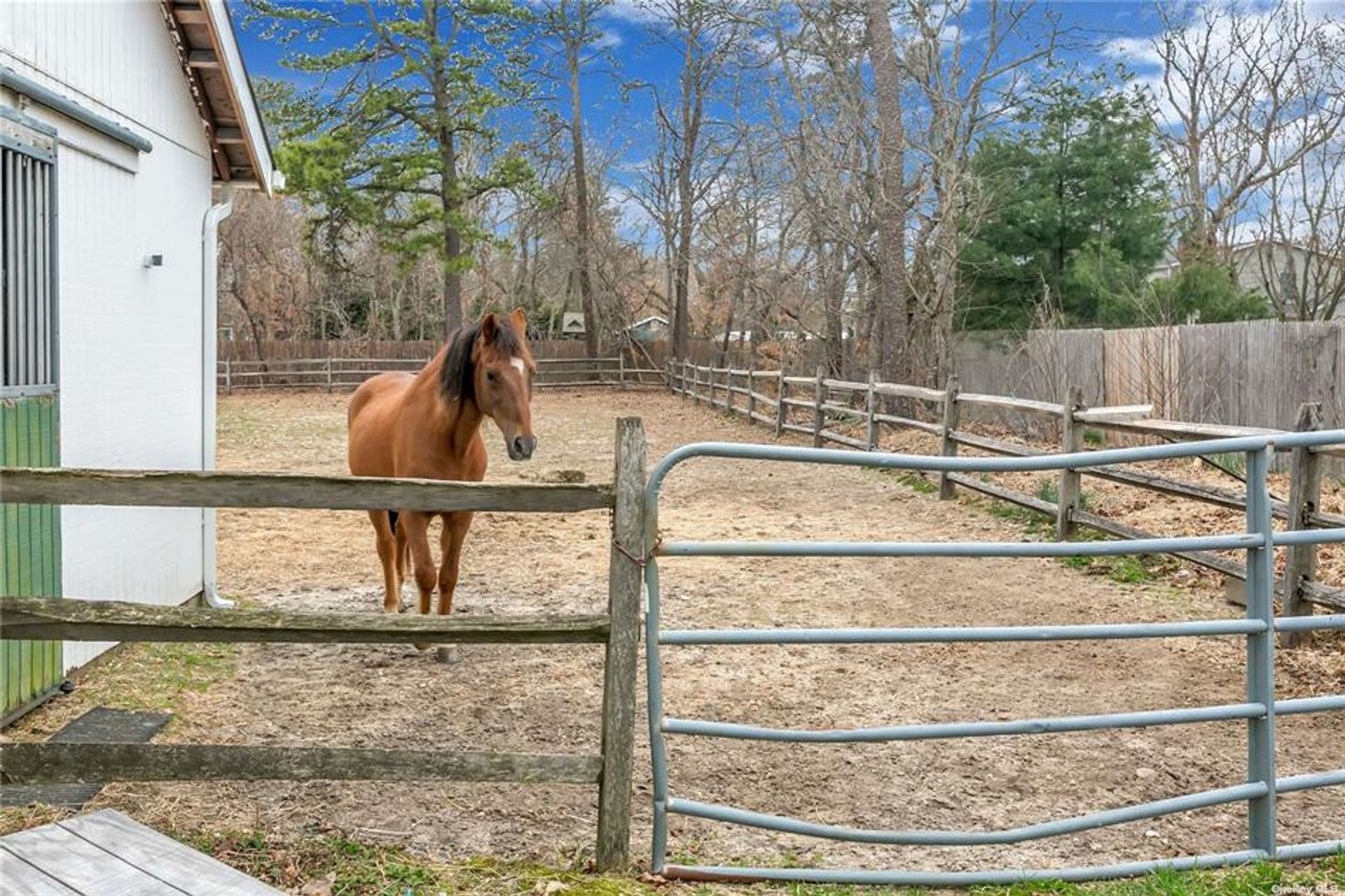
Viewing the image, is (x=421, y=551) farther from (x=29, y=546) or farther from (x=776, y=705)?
(x=776, y=705)

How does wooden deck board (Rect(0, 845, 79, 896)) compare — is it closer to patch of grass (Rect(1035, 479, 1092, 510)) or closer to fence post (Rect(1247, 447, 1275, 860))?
fence post (Rect(1247, 447, 1275, 860))

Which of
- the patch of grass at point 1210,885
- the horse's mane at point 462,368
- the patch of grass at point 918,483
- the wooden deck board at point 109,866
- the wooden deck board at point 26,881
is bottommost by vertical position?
the patch of grass at point 1210,885

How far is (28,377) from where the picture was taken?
4.41 m

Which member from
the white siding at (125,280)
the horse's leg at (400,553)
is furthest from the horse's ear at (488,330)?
the white siding at (125,280)

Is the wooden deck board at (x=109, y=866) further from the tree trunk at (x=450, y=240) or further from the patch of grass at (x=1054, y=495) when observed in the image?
the tree trunk at (x=450, y=240)

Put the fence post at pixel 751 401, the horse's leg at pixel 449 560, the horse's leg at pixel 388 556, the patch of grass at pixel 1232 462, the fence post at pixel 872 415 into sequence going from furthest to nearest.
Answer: the fence post at pixel 751 401 → the fence post at pixel 872 415 → the patch of grass at pixel 1232 462 → the horse's leg at pixel 388 556 → the horse's leg at pixel 449 560

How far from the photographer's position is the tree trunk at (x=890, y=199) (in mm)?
16812

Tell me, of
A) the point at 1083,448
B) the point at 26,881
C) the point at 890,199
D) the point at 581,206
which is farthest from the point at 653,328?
the point at 26,881

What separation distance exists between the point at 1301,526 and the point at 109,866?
19.2 ft

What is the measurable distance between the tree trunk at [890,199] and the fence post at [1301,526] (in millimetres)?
11345

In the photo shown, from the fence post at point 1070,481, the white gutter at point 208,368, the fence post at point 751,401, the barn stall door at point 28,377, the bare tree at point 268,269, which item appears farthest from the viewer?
the bare tree at point 268,269

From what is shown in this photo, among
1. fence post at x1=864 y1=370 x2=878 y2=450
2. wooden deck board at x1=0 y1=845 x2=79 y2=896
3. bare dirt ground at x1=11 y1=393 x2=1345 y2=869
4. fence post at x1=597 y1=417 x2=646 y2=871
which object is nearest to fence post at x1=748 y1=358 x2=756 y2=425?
fence post at x1=864 y1=370 x2=878 y2=450

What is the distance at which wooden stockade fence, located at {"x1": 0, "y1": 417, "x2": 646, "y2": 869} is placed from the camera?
288 cm

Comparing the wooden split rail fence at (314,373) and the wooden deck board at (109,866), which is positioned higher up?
the wooden split rail fence at (314,373)
